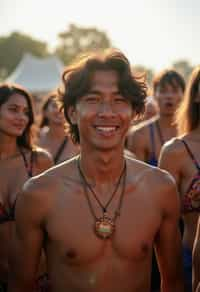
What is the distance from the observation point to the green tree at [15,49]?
178 ft

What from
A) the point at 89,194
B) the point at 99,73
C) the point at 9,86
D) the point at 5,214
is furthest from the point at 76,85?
the point at 9,86

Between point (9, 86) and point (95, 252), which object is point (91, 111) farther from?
point (9, 86)

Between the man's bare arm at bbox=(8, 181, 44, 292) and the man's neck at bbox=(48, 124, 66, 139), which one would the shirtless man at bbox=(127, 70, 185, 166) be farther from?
the man's bare arm at bbox=(8, 181, 44, 292)

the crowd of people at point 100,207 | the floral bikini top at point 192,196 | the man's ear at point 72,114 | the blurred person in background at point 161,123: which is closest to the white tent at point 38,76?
the blurred person in background at point 161,123

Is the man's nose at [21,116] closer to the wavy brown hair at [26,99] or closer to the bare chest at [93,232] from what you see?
the wavy brown hair at [26,99]

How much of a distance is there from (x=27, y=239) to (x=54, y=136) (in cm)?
361

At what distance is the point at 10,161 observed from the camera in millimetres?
4023

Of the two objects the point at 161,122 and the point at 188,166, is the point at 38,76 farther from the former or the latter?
the point at 188,166

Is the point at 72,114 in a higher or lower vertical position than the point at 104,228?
higher

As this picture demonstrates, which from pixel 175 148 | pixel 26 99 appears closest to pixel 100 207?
pixel 175 148

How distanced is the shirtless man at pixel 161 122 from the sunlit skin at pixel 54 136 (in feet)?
2.37

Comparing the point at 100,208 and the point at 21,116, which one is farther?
the point at 21,116

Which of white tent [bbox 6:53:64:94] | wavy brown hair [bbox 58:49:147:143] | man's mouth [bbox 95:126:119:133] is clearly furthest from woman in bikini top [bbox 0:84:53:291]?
white tent [bbox 6:53:64:94]

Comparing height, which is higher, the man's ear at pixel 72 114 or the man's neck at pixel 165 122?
the man's ear at pixel 72 114
